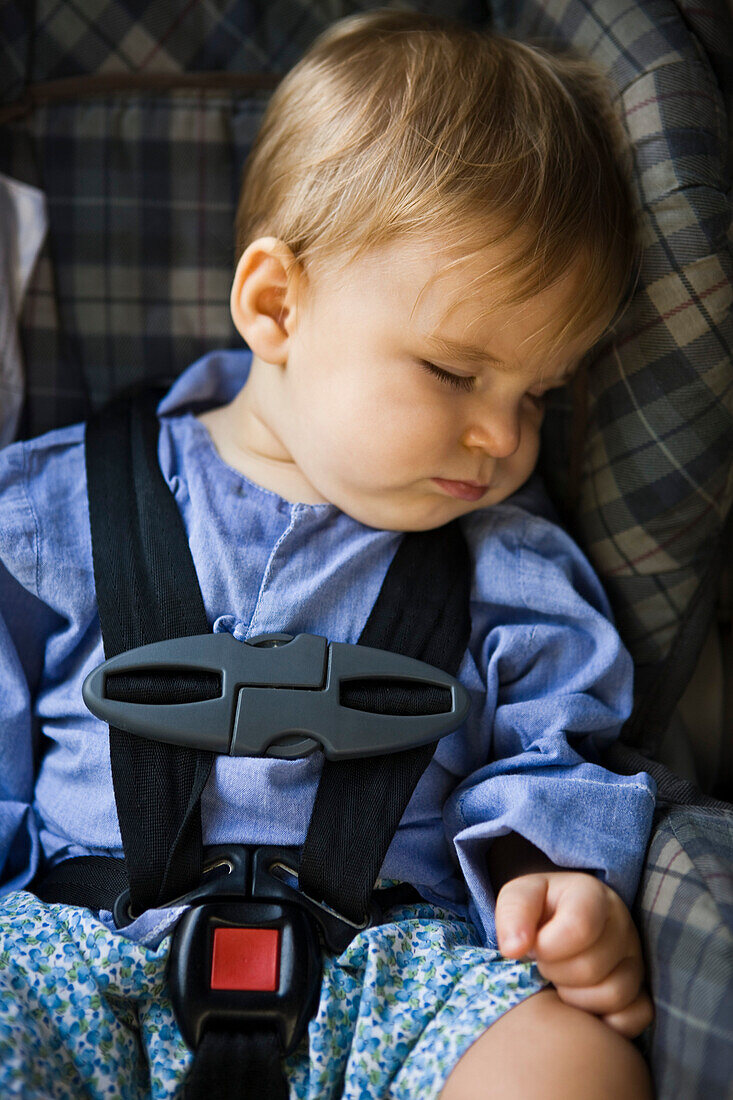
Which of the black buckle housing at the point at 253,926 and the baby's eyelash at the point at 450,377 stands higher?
the baby's eyelash at the point at 450,377

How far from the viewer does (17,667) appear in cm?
96

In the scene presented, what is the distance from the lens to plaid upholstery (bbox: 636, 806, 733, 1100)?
0.72 m

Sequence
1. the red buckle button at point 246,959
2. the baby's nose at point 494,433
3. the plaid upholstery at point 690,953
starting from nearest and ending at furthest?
the plaid upholstery at point 690,953
the red buckle button at point 246,959
the baby's nose at point 494,433

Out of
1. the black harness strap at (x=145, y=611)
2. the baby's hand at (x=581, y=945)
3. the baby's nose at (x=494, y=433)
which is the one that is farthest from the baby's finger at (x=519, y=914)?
the baby's nose at (x=494, y=433)

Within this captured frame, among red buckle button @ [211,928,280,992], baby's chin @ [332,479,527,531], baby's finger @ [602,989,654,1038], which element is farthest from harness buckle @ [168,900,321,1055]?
baby's chin @ [332,479,527,531]

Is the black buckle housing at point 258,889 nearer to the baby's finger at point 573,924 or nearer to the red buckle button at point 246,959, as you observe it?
the red buckle button at point 246,959

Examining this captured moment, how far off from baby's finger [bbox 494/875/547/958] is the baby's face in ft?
1.18

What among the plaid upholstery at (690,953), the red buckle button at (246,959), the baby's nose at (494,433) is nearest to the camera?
the plaid upholstery at (690,953)

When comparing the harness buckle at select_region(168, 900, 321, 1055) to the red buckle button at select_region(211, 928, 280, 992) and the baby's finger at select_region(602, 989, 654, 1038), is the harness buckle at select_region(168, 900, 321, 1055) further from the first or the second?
the baby's finger at select_region(602, 989, 654, 1038)

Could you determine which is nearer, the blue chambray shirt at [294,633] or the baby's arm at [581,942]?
the baby's arm at [581,942]

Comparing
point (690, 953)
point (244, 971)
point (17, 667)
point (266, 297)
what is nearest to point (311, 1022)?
point (244, 971)

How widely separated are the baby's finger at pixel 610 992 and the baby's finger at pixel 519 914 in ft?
0.20

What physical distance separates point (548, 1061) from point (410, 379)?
22.7 inches

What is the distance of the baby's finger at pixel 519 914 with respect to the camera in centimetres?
77
